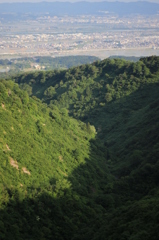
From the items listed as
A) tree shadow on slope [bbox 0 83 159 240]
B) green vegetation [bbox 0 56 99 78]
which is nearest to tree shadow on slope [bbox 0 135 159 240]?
tree shadow on slope [bbox 0 83 159 240]

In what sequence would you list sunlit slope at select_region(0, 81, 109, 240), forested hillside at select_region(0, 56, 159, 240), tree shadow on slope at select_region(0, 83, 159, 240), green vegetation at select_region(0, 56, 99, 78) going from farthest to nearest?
1. green vegetation at select_region(0, 56, 99, 78)
2. sunlit slope at select_region(0, 81, 109, 240)
3. forested hillside at select_region(0, 56, 159, 240)
4. tree shadow on slope at select_region(0, 83, 159, 240)

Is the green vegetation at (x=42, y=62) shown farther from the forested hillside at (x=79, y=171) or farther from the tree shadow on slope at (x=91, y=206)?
the tree shadow on slope at (x=91, y=206)

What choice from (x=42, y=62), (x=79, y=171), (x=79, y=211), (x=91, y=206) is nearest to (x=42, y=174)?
(x=79, y=211)

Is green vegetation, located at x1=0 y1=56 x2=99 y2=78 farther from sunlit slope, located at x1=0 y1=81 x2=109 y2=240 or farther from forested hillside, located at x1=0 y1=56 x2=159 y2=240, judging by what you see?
sunlit slope, located at x1=0 y1=81 x2=109 y2=240

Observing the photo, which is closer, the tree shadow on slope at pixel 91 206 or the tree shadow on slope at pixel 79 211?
the tree shadow on slope at pixel 79 211

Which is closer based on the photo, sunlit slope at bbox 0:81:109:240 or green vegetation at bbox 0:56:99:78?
sunlit slope at bbox 0:81:109:240

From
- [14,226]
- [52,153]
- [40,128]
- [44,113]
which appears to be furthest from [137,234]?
[44,113]

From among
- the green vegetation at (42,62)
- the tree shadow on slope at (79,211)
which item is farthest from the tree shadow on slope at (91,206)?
the green vegetation at (42,62)

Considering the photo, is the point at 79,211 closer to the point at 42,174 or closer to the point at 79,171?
the point at 42,174

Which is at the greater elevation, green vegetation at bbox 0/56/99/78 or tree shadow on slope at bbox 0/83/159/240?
green vegetation at bbox 0/56/99/78

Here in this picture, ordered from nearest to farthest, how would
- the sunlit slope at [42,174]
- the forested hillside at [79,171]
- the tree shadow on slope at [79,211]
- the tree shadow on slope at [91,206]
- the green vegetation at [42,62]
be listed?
the tree shadow on slope at [79,211], the tree shadow on slope at [91,206], the forested hillside at [79,171], the sunlit slope at [42,174], the green vegetation at [42,62]
